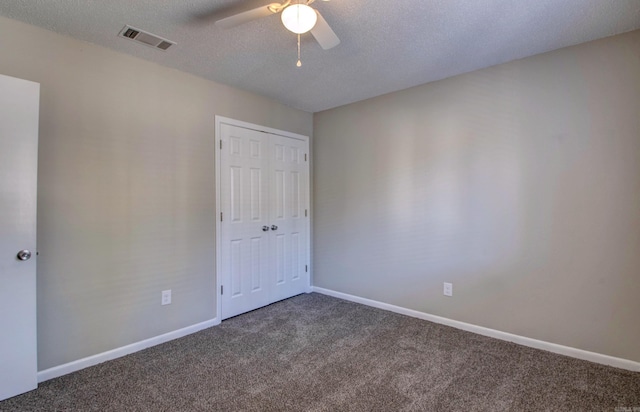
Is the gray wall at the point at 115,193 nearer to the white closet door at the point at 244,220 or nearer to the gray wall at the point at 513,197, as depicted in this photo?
the white closet door at the point at 244,220

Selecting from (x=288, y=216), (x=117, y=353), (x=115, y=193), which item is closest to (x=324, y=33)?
(x=115, y=193)

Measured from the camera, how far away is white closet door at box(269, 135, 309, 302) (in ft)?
12.2

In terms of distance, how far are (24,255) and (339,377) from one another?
217cm

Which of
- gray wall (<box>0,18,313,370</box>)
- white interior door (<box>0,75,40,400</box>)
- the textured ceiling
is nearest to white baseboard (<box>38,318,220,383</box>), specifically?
gray wall (<box>0,18,313,370</box>)

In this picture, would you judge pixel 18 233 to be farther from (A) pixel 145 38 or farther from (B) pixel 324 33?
(B) pixel 324 33

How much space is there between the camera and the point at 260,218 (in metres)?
3.55

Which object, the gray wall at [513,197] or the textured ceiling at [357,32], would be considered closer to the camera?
the textured ceiling at [357,32]

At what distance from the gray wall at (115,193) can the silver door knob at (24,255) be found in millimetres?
170

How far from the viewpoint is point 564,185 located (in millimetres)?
2436

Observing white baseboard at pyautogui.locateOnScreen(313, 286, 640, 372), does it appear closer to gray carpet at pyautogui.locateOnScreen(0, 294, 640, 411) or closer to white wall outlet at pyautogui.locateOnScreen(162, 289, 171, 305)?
gray carpet at pyautogui.locateOnScreen(0, 294, 640, 411)


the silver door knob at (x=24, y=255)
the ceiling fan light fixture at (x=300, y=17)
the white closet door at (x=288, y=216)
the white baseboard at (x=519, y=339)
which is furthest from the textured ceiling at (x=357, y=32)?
the white baseboard at (x=519, y=339)

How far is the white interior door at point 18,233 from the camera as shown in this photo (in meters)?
1.89

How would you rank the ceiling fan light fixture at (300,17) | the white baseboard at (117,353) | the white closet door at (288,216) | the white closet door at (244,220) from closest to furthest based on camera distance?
the ceiling fan light fixture at (300,17) → the white baseboard at (117,353) → the white closet door at (244,220) → the white closet door at (288,216)

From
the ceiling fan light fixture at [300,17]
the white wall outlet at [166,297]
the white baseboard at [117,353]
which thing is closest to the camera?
the ceiling fan light fixture at [300,17]
